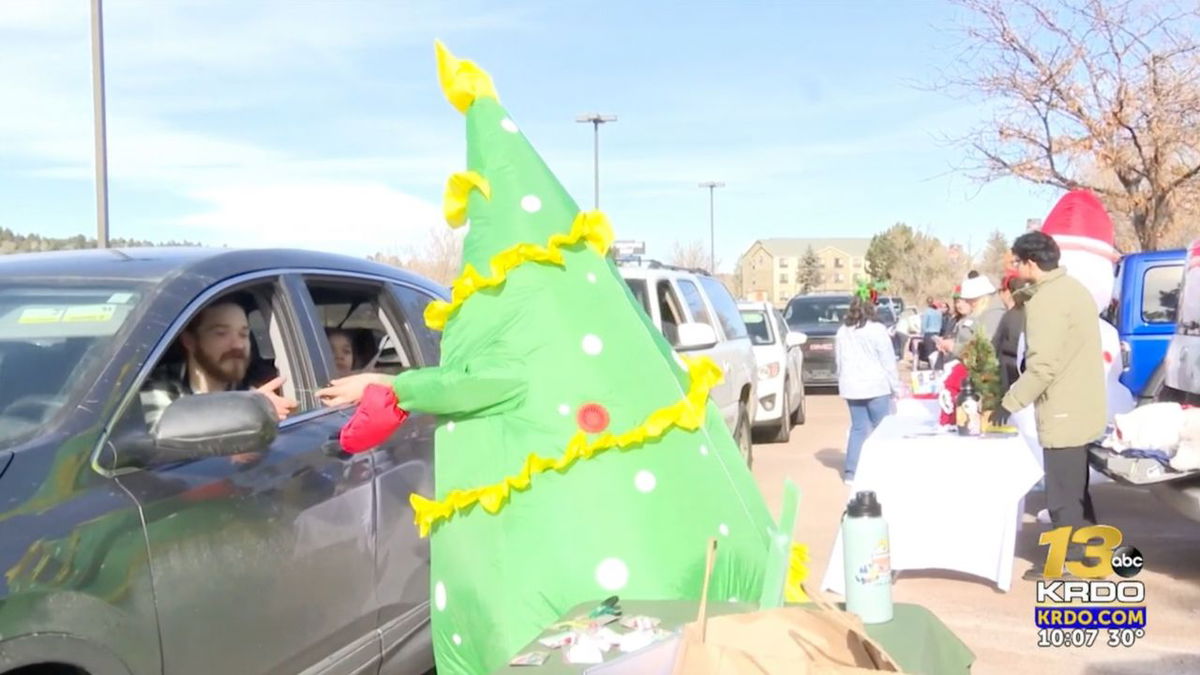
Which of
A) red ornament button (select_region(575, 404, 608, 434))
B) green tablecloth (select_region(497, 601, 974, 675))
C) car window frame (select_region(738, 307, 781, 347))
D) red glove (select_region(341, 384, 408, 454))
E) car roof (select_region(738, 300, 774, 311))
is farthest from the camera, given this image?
car roof (select_region(738, 300, 774, 311))

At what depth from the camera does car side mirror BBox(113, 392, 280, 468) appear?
111 inches

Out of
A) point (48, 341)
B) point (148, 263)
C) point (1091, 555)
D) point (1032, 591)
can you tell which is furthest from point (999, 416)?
point (48, 341)

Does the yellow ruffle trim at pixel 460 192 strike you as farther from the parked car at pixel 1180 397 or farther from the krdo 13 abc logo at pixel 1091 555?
the parked car at pixel 1180 397

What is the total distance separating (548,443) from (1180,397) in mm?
6022

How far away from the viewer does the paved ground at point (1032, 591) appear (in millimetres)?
4988

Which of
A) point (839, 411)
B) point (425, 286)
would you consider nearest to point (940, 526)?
point (425, 286)

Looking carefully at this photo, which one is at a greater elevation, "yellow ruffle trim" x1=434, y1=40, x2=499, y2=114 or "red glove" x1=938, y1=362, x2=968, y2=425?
"yellow ruffle trim" x1=434, y1=40, x2=499, y2=114

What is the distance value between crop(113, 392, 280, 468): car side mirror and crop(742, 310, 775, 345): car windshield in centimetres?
1062

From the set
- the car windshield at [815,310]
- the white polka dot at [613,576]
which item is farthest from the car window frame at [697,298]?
the car windshield at [815,310]

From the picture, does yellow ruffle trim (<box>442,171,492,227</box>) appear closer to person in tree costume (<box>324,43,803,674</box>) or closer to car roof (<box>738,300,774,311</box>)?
person in tree costume (<box>324,43,803,674</box>)

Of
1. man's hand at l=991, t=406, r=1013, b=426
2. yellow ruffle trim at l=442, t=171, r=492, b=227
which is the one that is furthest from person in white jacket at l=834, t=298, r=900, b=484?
yellow ruffle trim at l=442, t=171, r=492, b=227

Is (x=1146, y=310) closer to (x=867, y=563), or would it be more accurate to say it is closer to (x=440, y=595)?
(x=867, y=563)

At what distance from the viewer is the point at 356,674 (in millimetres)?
3549

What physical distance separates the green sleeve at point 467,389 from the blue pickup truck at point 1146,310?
8.69m
